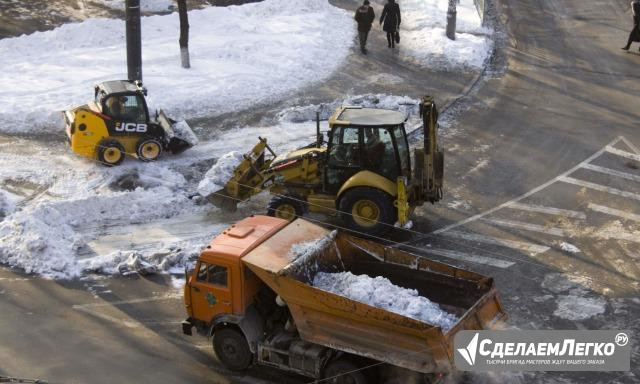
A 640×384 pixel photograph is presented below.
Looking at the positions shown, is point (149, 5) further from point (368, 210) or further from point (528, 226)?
point (528, 226)

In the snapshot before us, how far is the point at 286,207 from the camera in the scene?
626 inches

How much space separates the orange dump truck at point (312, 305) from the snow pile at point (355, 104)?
9.45 metres

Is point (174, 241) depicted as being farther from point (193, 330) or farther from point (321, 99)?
point (321, 99)

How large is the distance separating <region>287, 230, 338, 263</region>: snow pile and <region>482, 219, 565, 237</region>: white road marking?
5.26 meters

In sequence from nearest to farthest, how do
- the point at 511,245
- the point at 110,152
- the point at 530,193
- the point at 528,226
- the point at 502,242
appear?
the point at 511,245, the point at 502,242, the point at 528,226, the point at 530,193, the point at 110,152

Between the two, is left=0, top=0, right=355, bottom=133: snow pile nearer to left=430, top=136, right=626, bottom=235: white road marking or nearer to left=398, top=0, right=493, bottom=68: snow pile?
left=398, top=0, right=493, bottom=68: snow pile

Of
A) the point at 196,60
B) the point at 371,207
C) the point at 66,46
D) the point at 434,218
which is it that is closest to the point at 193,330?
the point at 371,207

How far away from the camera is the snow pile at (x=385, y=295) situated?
1055cm

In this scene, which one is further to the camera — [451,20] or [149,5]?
[149,5]

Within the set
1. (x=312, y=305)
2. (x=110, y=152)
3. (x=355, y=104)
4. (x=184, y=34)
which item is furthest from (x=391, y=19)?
(x=312, y=305)

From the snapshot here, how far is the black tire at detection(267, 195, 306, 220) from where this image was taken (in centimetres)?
1583

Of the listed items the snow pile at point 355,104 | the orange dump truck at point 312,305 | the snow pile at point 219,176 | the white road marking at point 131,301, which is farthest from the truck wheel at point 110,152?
the orange dump truck at point 312,305

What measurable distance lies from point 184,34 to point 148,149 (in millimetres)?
6439

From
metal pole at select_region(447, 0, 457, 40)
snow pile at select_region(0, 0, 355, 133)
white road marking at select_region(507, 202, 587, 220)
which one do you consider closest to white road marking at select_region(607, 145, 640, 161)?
white road marking at select_region(507, 202, 587, 220)
